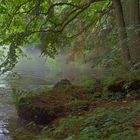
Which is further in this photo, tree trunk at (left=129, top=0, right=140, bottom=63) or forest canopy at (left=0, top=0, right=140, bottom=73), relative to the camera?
forest canopy at (left=0, top=0, right=140, bottom=73)

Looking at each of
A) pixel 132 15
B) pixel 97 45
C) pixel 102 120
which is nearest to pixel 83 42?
pixel 97 45

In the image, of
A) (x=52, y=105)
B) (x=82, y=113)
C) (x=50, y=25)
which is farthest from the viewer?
(x=50, y=25)

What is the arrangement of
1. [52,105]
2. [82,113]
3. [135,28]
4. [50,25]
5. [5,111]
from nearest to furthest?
[82,113] → [52,105] → [135,28] → [5,111] → [50,25]

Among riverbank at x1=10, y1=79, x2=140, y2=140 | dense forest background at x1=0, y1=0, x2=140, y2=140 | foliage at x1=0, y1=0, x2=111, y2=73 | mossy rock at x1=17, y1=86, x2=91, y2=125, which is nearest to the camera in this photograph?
riverbank at x1=10, y1=79, x2=140, y2=140

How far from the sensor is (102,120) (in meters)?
7.48

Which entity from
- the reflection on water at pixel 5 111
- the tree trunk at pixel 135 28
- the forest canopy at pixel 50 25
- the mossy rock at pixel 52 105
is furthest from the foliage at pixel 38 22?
the mossy rock at pixel 52 105

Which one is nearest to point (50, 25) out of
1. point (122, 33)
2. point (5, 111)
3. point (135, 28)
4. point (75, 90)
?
point (122, 33)

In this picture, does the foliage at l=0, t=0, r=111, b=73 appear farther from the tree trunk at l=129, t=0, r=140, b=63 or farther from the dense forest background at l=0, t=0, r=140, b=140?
the tree trunk at l=129, t=0, r=140, b=63

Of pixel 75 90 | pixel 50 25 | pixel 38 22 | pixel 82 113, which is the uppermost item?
pixel 38 22

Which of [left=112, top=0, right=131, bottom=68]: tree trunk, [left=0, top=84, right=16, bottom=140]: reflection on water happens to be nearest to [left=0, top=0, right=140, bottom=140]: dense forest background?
[left=112, top=0, right=131, bottom=68]: tree trunk

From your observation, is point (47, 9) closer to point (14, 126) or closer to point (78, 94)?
point (78, 94)

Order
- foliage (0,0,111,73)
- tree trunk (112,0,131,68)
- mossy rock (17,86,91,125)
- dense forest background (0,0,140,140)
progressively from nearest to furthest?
dense forest background (0,0,140,140) < mossy rock (17,86,91,125) < tree trunk (112,0,131,68) < foliage (0,0,111,73)

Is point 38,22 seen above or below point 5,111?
above

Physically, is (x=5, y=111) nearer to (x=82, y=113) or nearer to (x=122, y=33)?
(x=82, y=113)
